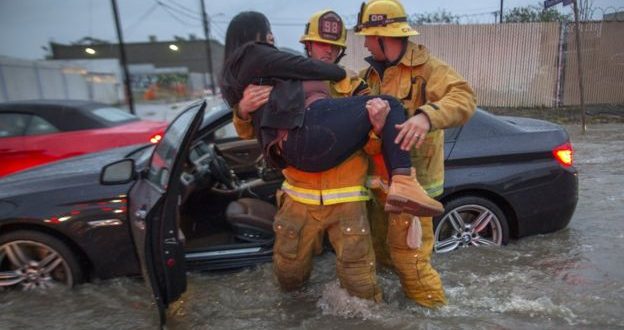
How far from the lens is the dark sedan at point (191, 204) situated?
109 inches

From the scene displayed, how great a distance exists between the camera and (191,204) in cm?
382

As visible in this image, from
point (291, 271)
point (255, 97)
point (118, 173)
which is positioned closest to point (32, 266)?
point (118, 173)

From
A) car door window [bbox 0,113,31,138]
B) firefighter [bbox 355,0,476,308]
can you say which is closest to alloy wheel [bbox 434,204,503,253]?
firefighter [bbox 355,0,476,308]

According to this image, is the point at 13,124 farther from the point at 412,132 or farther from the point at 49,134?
the point at 412,132

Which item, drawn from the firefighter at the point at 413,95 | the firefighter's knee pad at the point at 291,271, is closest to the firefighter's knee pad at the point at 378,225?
the firefighter at the point at 413,95

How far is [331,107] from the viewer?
2410 mm

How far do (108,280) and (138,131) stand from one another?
2968mm

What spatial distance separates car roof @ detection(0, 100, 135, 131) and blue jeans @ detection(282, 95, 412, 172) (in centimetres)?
430

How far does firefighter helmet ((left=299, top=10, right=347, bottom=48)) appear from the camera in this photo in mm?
2533

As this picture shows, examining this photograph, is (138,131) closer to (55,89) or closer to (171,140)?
(171,140)

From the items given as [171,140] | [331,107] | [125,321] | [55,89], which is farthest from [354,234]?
[55,89]

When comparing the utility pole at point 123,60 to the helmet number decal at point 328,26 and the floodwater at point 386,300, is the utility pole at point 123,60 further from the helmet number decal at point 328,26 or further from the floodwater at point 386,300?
the helmet number decal at point 328,26

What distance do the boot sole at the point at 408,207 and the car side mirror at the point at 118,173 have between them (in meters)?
1.67

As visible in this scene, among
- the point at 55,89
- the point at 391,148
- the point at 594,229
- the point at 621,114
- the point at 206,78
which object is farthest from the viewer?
the point at 206,78
